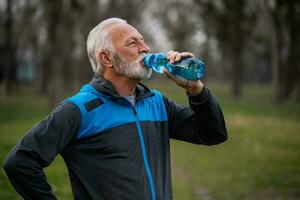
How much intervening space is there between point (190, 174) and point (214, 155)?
2.61 m

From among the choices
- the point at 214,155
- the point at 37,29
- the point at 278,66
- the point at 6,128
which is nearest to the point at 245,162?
the point at 214,155

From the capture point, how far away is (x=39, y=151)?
3.03m

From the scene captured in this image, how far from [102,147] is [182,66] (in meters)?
0.65

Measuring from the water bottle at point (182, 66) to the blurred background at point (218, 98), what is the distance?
531 centimetres

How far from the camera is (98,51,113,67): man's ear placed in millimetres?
3496

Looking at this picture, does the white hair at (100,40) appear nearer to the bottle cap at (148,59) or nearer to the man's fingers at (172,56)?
the bottle cap at (148,59)

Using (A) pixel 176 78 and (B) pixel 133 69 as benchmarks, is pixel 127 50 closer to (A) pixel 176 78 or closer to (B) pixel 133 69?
(B) pixel 133 69

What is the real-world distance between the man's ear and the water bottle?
302 mm

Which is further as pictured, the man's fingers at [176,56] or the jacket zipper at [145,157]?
the jacket zipper at [145,157]

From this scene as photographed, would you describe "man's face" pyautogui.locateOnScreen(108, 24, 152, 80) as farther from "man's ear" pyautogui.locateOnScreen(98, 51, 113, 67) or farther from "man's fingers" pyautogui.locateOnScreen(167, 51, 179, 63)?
"man's fingers" pyautogui.locateOnScreen(167, 51, 179, 63)

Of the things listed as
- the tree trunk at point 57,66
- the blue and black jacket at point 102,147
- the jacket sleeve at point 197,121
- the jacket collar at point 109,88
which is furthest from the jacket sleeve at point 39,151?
the tree trunk at point 57,66

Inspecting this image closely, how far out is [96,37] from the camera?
11.6 feet

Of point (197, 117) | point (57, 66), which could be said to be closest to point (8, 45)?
point (57, 66)

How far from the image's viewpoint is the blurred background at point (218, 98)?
10.0 meters
